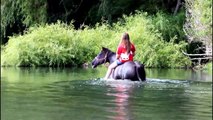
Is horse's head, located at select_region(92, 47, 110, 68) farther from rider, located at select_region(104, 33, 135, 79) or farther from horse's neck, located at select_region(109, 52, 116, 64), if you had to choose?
rider, located at select_region(104, 33, 135, 79)

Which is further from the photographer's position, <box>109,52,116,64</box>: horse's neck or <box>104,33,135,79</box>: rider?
<box>109,52,116,64</box>: horse's neck

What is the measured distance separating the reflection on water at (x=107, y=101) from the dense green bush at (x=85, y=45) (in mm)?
9827

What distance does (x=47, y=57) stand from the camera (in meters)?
25.5

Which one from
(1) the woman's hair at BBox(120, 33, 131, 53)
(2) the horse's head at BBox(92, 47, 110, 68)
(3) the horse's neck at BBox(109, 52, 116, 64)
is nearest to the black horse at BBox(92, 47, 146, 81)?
(1) the woman's hair at BBox(120, 33, 131, 53)

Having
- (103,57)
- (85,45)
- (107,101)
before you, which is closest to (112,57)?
(103,57)

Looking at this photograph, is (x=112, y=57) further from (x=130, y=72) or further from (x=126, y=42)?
(x=130, y=72)

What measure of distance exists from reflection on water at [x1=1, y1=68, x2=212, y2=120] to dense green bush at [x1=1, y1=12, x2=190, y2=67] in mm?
9827

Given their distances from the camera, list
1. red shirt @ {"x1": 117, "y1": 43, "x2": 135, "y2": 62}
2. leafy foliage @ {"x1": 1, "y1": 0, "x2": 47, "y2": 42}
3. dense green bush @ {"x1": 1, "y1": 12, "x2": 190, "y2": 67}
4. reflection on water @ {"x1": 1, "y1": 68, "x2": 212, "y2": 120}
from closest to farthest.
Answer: reflection on water @ {"x1": 1, "y1": 68, "x2": 212, "y2": 120} < red shirt @ {"x1": 117, "y1": 43, "x2": 135, "y2": 62} < dense green bush @ {"x1": 1, "y1": 12, "x2": 190, "y2": 67} < leafy foliage @ {"x1": 1, "y1": 0, "x2": 47, "y2": 42}

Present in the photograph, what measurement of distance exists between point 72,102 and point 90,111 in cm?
142

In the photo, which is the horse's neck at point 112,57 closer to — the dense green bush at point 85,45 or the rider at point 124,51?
the rider at point 124,51

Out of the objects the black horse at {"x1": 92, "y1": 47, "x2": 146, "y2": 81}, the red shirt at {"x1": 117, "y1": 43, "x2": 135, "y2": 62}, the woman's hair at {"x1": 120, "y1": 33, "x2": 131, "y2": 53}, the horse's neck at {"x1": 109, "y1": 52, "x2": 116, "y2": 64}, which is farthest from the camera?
the horse's neck at {"x1": 109, "y1": 52, "x2": 116, "y2": 64}

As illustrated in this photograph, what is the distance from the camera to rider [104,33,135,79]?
1539 centimetres

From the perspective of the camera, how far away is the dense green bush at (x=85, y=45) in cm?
2458

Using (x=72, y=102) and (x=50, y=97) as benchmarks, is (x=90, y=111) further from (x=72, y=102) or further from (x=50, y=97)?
(x=50, y=97)
